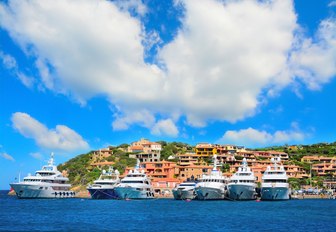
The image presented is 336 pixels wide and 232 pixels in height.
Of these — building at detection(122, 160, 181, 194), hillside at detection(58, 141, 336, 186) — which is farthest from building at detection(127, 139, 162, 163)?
building at detection(122, 160, 181, 194)

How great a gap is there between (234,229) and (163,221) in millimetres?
11415

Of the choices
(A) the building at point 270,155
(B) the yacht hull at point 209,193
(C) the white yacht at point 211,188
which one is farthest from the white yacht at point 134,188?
(A) the building at point 270,155

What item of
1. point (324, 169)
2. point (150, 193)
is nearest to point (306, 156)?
point (324, 169)

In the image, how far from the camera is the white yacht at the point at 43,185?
111188 millimetres

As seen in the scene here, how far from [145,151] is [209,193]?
212 feet

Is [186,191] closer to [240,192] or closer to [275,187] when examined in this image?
[240,192]

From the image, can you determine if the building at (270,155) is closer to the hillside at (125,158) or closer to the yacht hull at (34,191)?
the hillside at (125,158)

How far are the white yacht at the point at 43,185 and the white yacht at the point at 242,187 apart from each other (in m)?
45.2

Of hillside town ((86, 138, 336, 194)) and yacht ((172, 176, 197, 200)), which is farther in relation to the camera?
hillside town ((86, 138, 336, 194))

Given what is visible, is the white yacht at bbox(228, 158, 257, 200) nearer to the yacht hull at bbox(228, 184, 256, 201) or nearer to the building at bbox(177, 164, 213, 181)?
the yacht hull at bbox(228, 184, 256, 201)

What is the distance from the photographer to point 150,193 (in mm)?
112250

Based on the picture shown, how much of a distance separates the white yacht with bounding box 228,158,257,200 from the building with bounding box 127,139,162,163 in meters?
54.2

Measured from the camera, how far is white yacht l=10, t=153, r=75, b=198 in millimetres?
111188

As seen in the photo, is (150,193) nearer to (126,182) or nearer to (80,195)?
(126,182)
